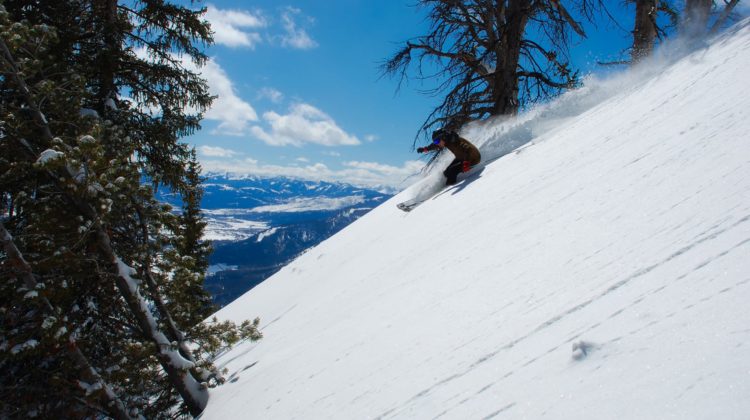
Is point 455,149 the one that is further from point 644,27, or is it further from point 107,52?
point 107,52

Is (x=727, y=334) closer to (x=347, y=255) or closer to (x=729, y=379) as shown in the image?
(x=729, y=379)

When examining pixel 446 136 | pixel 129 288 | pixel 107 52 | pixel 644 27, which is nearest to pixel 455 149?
pixel 446 136

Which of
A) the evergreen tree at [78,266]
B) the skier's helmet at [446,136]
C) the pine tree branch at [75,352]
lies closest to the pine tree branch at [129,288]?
the evergreen tree at [78,266]

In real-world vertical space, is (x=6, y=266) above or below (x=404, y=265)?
above

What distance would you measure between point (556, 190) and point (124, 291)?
6.18 m

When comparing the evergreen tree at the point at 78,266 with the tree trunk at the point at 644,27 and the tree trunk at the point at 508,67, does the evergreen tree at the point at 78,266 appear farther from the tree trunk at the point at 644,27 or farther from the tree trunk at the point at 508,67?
the tree trunk at the point at 644,27

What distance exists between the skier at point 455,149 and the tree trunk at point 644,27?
5.70 meters

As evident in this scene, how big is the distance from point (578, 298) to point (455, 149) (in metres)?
6.76

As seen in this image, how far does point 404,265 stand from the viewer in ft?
17.1

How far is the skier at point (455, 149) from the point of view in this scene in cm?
847

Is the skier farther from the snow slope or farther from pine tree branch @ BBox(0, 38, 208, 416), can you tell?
pine tree branch @ BBox(0, 38, 208, 416)

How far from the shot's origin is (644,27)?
10.1 meters

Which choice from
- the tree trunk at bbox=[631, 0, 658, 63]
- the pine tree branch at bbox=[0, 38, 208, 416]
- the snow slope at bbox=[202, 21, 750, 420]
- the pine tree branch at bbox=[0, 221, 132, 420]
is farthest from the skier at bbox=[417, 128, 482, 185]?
the pine tree branch at bbox=[0, 221, 132, 420]

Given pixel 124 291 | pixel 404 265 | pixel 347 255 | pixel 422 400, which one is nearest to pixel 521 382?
pixel 422 400
